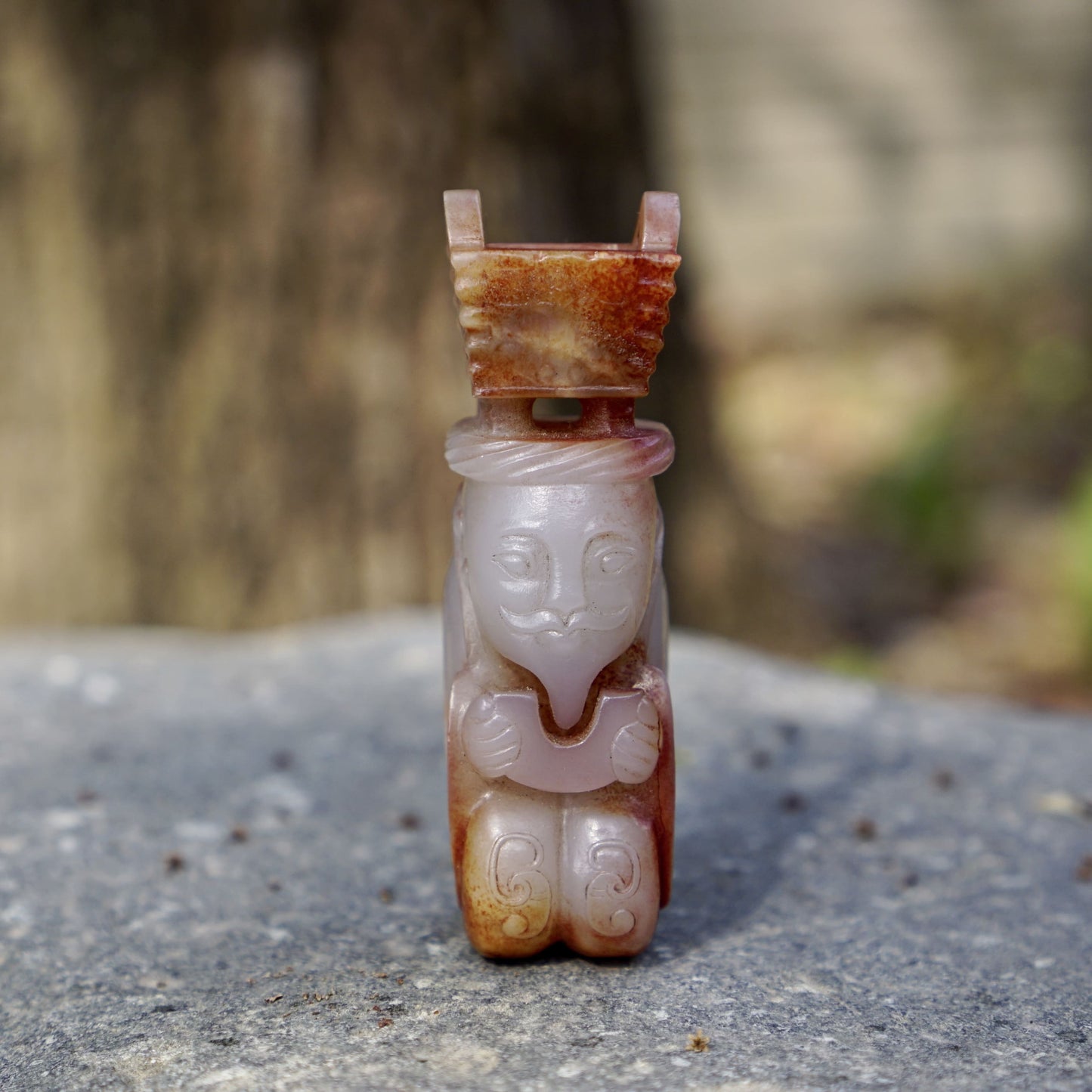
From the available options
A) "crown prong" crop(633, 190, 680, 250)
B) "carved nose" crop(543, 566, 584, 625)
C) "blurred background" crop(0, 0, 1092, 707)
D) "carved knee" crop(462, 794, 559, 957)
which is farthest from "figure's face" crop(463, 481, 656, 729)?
"blurred background" crop(0, 0, 1092, 707)

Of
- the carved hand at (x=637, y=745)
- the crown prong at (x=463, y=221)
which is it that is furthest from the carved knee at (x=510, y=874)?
the crown prong at (x=463, y=221)

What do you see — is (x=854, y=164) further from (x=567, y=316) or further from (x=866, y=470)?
(x=567, y=316)

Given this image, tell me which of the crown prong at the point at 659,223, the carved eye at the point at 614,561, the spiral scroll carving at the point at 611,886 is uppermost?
the crown prong at the point at 659,223

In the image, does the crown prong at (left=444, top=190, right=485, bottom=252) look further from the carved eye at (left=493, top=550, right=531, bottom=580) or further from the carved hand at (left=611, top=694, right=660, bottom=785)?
the carved hand at (left=611, top=694, right=660, bottom=785)

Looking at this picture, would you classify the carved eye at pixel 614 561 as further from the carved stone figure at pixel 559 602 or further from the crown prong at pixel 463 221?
the crown prong at pixel 463 221

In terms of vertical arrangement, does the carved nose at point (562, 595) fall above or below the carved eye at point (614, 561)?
below

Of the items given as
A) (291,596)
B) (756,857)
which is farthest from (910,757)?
(291,596)
